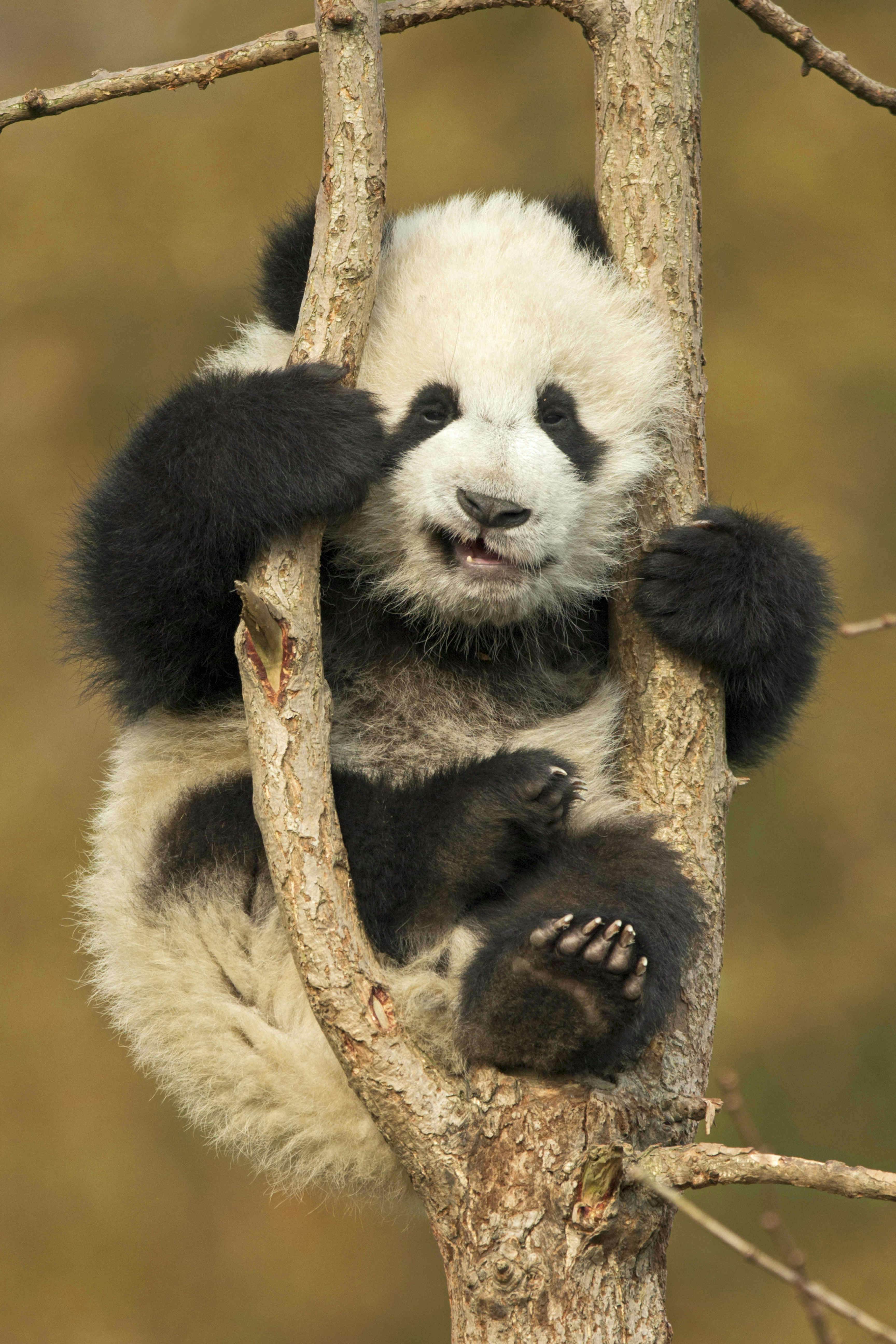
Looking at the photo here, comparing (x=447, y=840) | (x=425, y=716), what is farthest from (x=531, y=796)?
(x=425, y=716)

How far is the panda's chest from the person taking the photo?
2.80 meters

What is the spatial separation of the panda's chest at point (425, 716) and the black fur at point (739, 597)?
411mm

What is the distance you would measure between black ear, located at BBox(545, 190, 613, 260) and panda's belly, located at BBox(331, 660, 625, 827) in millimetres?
939

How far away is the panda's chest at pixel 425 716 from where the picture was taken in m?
2.80

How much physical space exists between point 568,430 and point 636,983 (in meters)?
1.18

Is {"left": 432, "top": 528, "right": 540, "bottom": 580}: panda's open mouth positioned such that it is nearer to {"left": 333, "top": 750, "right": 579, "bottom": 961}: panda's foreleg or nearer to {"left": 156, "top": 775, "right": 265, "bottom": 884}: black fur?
{"left": 333, "top": 750, "right": 579, "bottom": 961}: panda's foreleg

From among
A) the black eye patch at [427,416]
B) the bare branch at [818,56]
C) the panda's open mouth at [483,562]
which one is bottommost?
the panda's open mouth at [483,562]

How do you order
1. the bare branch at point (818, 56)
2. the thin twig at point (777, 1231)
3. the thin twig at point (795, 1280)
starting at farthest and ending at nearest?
the bare branch at point (818, 56) → the thin twig at point (777, 1231) → the thin twig at point (795, 1280)

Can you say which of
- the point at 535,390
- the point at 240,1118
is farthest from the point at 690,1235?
the point at 535,390

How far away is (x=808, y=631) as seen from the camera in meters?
2.82

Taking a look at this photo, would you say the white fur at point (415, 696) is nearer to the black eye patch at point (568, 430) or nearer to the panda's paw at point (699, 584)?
the black eye patch at point (568, 430)

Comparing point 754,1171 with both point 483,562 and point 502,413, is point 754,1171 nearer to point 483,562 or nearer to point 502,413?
point 483,562

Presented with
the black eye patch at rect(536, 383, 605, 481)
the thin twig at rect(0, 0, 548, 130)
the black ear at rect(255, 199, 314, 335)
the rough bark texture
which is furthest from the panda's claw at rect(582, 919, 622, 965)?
the thin twig at rect(0, 0, 548, 130)

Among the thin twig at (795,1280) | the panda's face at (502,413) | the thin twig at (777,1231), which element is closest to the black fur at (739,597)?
the panda's face at (502,413)
